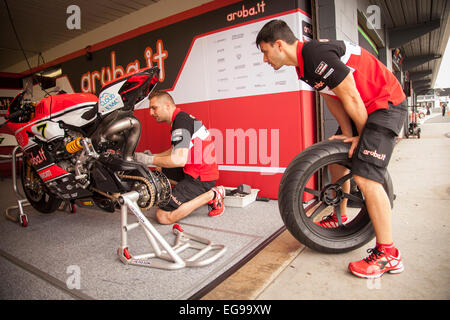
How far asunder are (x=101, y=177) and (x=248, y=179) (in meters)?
1.53

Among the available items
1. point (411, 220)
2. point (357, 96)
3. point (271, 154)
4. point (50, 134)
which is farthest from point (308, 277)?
point (50, 134)

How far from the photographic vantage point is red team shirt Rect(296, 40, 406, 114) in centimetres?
129

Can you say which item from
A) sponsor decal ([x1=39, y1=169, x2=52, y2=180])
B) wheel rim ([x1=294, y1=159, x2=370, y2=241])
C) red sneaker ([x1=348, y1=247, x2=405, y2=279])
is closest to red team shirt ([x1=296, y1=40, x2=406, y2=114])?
wheel rim ([x1=294, y1=159, x2=370, y2=241])

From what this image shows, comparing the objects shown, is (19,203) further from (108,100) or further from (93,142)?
(108,100)

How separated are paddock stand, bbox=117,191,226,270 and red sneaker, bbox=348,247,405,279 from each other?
27.6 inches

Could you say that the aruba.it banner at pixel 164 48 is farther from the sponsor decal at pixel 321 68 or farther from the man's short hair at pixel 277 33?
the sponsor decal at pixel 321 68

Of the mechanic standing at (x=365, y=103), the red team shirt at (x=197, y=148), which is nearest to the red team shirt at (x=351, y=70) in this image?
the mechanic standing at (x=365, y=103)

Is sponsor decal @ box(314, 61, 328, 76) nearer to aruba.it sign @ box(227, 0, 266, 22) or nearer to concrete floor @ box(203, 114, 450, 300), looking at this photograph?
concrete floor @ box(203, 114, 450, 300)

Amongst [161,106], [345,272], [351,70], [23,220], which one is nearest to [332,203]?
[345,272]

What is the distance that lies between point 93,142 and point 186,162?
73 cm

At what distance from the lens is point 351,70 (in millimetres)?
1361

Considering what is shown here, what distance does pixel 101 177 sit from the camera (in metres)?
1.75
